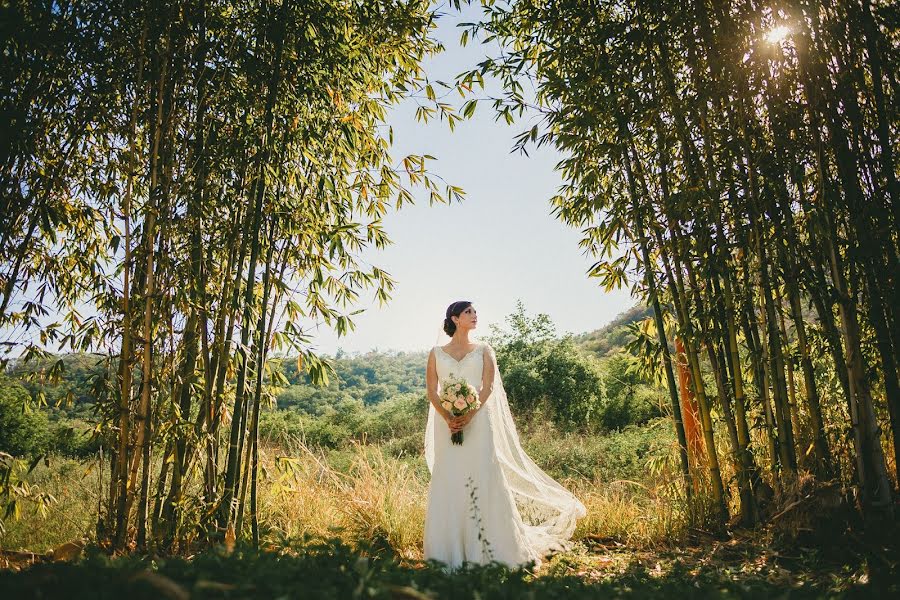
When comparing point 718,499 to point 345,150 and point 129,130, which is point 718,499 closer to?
point 345,150

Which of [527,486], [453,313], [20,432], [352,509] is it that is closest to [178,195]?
[453,313]

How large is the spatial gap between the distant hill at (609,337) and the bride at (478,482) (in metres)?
18.1

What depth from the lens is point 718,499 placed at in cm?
315

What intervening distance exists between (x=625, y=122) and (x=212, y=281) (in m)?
2.89

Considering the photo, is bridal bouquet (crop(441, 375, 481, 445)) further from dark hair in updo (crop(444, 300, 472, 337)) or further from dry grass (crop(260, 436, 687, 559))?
dry grass (crop(260, 436, 687, 559))

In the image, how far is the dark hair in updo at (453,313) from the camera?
11.1ft

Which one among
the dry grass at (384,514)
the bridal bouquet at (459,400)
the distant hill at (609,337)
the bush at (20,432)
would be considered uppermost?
the distant hill at (609,337)

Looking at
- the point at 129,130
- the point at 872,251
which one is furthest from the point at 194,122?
the point at 872,251

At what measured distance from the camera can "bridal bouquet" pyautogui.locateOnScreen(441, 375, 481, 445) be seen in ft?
10.0

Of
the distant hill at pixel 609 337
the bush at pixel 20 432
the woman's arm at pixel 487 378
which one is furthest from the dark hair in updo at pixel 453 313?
the distant hill at pixel 609 337

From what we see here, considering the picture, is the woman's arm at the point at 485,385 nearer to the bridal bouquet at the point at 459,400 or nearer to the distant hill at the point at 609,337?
the bridal bouquet at the point at 459,400

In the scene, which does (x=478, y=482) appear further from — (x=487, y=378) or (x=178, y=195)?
(x=178, y=195)

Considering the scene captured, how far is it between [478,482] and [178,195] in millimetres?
2476

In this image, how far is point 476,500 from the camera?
300 centimetres
